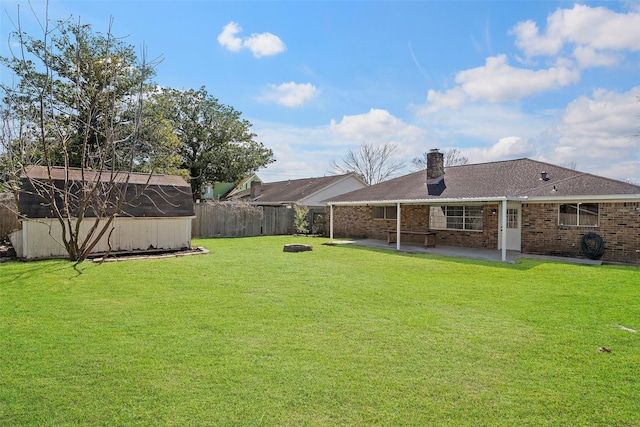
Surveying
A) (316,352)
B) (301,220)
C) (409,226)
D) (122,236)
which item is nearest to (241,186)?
(301,220)

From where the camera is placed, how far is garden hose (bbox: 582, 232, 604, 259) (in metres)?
12.2

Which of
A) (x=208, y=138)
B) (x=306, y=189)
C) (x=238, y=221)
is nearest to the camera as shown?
(x=238, y=221)

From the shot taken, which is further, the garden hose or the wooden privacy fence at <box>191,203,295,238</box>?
the wooden privacy fence at <box>191,203,295,238</box>

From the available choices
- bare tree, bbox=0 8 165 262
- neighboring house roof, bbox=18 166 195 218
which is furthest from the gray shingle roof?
bare tree, bbox=0 8 165 262

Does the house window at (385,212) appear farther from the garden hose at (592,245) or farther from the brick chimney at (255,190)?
the brick chimney at (255,190)

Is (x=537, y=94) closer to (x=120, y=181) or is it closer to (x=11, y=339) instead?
(x=120, y=181)

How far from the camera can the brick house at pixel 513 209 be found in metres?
12.1

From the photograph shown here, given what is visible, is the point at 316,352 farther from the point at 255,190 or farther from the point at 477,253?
the point at 255,190

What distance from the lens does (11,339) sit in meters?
4.68

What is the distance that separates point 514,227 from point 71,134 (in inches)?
666

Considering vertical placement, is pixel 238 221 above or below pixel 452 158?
below

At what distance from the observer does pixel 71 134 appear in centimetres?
1376

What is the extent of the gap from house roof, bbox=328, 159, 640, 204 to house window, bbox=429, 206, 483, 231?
90cm

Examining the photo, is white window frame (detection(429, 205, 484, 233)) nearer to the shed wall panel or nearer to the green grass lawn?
the green grass lawn
